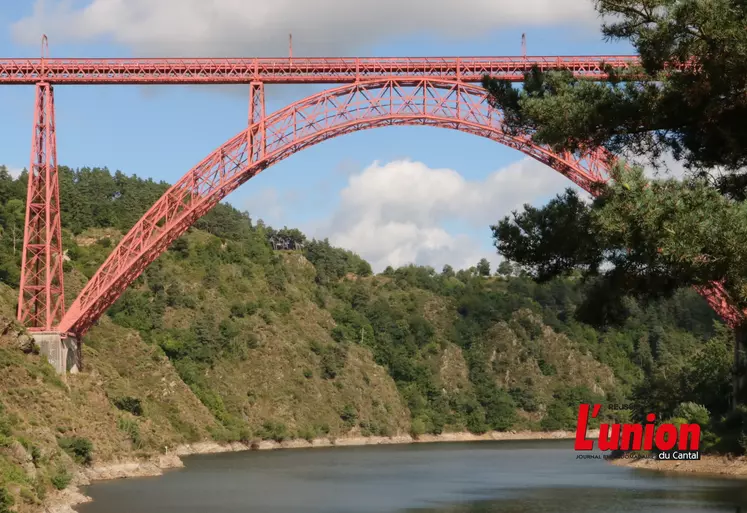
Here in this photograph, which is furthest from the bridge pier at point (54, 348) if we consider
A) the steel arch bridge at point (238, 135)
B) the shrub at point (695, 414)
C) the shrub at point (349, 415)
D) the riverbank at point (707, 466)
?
the shrub at point (349, 415)

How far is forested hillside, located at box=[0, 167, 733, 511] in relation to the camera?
5041 centimetres

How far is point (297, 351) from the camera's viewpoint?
82.7m

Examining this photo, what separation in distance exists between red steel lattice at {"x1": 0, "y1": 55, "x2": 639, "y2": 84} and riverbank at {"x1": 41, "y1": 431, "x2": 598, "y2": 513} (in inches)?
574

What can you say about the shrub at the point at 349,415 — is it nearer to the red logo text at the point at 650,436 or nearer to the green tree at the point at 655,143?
the red logo text at the point at 650,436

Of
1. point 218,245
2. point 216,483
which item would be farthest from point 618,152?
point 218,245

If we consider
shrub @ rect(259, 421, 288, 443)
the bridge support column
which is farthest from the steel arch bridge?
shrub @ rect(259, 421, 288, 443)

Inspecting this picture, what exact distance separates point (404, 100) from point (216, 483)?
54.5 ft

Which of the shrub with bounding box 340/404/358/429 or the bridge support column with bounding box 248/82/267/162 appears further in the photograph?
the shrub with bounding box 340/404/358/429

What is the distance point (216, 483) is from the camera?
46.9 metres

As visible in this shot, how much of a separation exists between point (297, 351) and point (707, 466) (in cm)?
3929

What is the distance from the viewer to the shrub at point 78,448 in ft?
136

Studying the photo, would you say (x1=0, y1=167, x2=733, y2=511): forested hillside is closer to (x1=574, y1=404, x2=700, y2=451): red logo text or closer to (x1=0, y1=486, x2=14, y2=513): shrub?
(x1=574, y1=404, x2=700, y2=451): red logo text

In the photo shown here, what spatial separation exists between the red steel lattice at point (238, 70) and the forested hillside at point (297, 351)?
907 cm

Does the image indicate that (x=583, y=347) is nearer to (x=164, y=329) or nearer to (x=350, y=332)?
(x=350, y=332)
